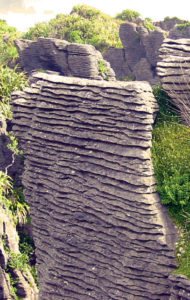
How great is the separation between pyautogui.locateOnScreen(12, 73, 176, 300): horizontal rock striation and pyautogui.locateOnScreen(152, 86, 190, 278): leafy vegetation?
27cm

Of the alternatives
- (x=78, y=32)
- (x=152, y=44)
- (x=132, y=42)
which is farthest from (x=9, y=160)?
(x=78, y=32)

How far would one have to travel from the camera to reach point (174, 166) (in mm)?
9148

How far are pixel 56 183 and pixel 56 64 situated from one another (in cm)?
1662

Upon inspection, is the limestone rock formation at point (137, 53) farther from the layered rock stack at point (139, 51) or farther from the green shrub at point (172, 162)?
the green shrub at point (172, 162)

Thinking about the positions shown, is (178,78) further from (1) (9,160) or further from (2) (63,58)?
(2) (63,58)

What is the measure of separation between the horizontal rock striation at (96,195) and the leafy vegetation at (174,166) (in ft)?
0.90

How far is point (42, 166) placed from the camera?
416 inches

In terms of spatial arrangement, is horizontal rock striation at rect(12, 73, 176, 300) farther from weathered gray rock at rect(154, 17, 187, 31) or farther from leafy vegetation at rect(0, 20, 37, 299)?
weathered gray rock at rect(154, 17, 187, 31)

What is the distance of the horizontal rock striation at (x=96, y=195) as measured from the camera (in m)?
8.26

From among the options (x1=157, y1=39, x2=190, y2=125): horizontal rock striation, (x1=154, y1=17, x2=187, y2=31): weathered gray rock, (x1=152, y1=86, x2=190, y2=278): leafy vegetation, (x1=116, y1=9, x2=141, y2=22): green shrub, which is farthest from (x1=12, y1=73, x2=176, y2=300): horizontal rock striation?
(x1=116, y1=9, x2=141, y2=22): green shrub

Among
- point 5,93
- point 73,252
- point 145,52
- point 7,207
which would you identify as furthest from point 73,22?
point 73,252

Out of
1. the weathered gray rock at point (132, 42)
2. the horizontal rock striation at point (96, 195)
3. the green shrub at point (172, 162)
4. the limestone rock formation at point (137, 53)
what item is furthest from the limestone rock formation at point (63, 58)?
the green shrub at point (172, 162)

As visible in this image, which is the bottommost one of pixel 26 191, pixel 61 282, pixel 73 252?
pixel 61 282

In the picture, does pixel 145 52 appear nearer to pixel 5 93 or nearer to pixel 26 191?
pixel 5 93
